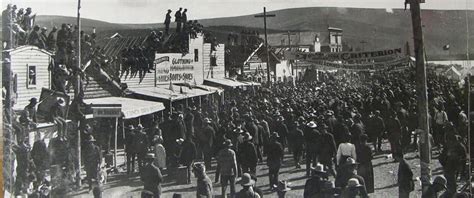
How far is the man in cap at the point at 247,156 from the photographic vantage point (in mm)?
5863

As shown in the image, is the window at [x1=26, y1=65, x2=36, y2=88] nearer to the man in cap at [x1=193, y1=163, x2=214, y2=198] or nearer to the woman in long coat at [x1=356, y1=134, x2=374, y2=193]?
the man in cap at [x1=193, y1=163, x2=214, y2=198]

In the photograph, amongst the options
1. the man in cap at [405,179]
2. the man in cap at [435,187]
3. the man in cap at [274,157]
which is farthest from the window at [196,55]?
the man in cap at [435,187]

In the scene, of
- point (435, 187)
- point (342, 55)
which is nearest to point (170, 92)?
point (342, 55)

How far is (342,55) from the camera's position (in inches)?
233

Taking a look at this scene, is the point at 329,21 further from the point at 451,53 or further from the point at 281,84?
the point at 281,84

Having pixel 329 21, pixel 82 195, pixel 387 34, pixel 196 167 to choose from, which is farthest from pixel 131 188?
pixel 387 34

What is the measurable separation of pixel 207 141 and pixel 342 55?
1824 mm

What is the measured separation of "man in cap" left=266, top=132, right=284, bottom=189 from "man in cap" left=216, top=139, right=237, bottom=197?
0.42 metres

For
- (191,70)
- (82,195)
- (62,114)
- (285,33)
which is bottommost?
(82,195)

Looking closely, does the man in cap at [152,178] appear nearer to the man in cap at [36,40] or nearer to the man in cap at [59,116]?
the man in cap at [59,116]

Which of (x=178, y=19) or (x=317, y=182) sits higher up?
(x=178, y=19)

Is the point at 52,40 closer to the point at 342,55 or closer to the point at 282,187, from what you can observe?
the point at 282,187

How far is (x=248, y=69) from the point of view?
6.89 metres

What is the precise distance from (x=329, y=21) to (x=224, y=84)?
154cm
